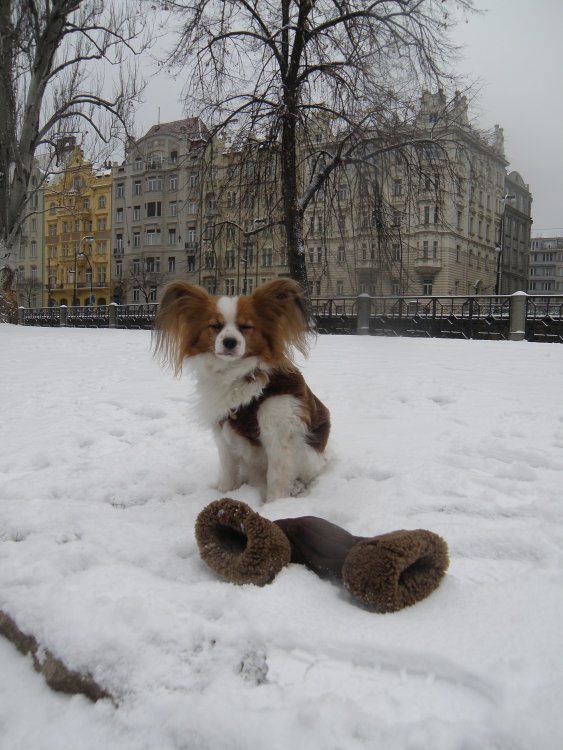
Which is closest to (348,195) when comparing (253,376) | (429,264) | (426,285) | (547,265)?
(253,376)

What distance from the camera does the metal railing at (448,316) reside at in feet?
51.8

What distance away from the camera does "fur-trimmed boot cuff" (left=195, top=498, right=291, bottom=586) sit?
6.07 ft

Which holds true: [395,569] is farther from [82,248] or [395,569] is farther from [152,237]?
[82,248]

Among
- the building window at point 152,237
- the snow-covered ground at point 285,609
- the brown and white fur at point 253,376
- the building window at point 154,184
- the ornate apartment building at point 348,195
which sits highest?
the building window at point 154,184

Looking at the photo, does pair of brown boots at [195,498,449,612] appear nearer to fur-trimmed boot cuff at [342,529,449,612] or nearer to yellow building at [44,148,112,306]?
fur-trimmed boot cuff at [342,529,449,612]

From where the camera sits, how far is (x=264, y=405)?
9.45 ft

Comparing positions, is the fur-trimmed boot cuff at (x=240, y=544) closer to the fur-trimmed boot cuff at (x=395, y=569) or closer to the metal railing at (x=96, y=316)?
the fur-trimmed boot cuff at (x=395, y=569)

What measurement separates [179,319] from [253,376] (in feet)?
1.82

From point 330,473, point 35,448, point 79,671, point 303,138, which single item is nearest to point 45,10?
point 303,138

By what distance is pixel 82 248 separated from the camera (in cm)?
6138

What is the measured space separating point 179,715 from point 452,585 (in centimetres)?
98

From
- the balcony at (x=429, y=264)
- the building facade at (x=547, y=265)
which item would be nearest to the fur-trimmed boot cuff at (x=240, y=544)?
the balcony at (x=429, y=264)

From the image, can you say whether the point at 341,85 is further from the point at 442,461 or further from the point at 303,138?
the point at 442,461

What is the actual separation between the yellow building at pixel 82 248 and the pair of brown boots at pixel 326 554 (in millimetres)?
60865
